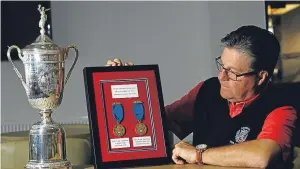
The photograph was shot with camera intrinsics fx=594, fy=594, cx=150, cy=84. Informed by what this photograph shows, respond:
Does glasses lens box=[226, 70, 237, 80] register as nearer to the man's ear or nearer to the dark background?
the man's ear

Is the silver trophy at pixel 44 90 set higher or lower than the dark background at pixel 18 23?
lower

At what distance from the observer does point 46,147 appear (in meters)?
1.88

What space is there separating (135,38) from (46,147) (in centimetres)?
284

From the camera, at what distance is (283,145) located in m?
Result: 2.00

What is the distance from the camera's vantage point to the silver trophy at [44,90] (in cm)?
186

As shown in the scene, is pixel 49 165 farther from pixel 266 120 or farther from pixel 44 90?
pixel 266 120

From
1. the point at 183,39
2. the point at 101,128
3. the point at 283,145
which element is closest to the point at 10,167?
the point at 101,128

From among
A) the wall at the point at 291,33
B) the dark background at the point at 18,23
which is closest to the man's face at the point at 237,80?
the wall at the point at 291,33

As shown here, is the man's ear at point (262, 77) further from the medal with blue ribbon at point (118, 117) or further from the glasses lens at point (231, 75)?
the medal with blue ribbon at point (118, 117)

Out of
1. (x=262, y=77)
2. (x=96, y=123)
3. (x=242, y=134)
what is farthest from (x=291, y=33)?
(x=96, y=123)

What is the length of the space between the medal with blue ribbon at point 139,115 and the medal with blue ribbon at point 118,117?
0.05 meters

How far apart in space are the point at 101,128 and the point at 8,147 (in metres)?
0.67

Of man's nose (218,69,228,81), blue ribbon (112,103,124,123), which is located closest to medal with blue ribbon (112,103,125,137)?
blue ribbon (112,103,124,123)

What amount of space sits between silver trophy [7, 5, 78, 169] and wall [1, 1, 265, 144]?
2.72 meters
